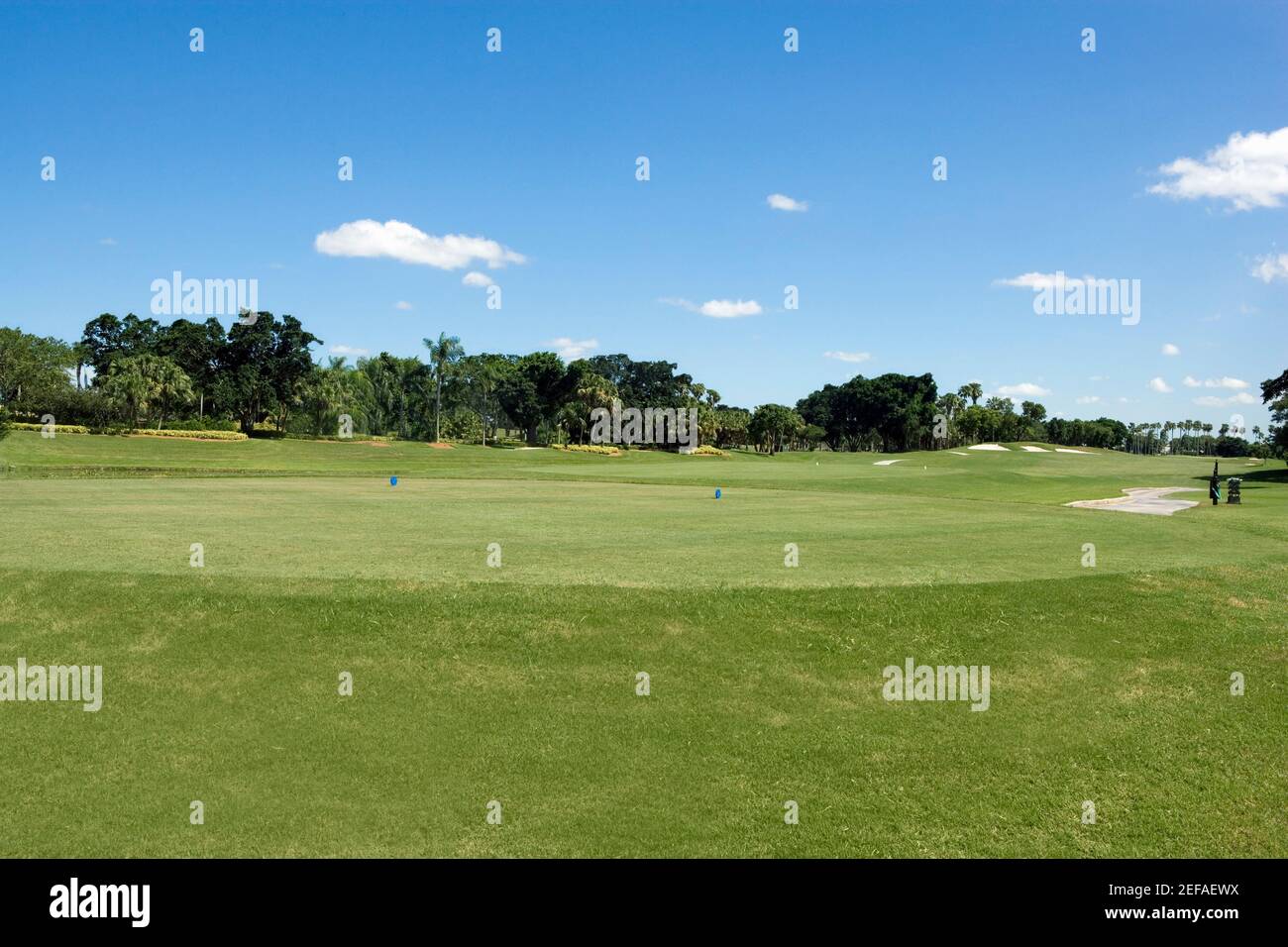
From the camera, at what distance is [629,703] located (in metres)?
11.7

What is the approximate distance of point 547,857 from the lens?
899cm

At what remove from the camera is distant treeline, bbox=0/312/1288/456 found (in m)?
95.9

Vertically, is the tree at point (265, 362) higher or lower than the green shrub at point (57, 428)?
higher

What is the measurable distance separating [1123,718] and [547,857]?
9034 millimetres

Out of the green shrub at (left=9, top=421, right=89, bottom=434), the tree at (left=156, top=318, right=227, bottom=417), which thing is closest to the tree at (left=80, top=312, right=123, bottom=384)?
the tree at (left=156, top=318, right=227, bottom=417)

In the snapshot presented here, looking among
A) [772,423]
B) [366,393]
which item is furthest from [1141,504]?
[366,393]

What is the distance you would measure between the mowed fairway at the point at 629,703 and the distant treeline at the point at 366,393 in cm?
7320

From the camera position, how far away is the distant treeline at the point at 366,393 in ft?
315

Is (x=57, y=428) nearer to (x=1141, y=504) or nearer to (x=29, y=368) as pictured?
(x=29, y=368)

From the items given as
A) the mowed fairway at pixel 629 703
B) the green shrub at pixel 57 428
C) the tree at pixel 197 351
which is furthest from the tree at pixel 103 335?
the mowed fairway at pixel 629 703

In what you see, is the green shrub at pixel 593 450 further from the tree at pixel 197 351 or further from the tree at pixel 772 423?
the tree at pixel 772 423
